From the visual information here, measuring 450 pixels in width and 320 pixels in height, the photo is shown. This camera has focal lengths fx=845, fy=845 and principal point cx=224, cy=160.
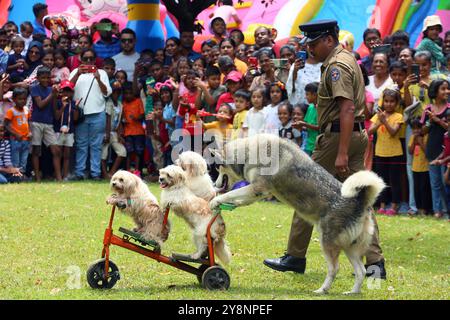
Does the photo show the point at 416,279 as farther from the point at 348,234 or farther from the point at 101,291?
the point at 101,291

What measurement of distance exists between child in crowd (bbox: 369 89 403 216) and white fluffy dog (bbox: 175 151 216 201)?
5.75 metres

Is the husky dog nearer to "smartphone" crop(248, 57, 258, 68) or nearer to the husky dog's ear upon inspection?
the husky dog's ear

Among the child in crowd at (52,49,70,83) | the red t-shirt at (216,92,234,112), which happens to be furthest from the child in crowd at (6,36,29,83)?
the red t-shirt at (216,92,234,112)

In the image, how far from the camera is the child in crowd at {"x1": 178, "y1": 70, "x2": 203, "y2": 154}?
14305 millimetres

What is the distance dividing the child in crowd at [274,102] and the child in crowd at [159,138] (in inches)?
114

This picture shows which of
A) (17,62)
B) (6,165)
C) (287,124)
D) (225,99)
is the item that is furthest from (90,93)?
(287,124)

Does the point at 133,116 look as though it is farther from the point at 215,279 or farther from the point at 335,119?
the point at 215,279

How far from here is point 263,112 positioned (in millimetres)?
13688

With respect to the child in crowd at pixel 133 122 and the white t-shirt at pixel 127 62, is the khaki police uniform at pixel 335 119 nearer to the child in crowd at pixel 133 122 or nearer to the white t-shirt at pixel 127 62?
the child in crowd at pixel 133 122

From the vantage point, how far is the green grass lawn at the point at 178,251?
7.38 meters

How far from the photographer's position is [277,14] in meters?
20.5

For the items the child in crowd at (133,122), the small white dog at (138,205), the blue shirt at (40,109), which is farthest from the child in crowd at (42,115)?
the small white dog at (138,205)
